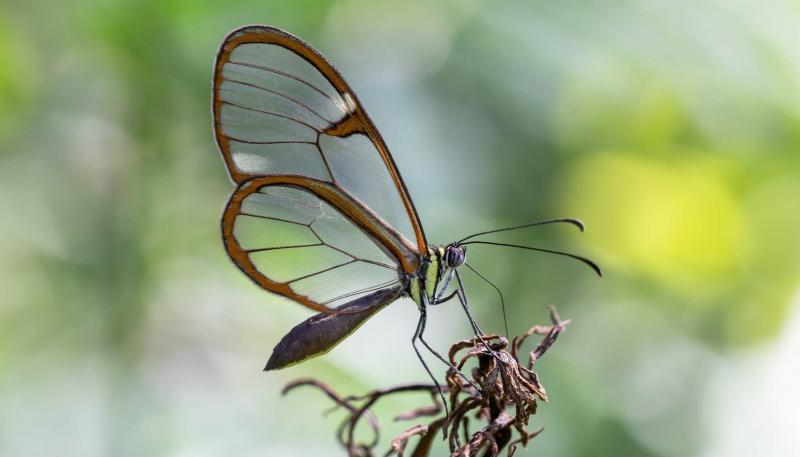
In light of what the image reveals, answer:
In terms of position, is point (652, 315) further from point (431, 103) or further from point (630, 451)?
point (431, 103)

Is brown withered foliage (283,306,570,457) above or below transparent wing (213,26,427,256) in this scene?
below

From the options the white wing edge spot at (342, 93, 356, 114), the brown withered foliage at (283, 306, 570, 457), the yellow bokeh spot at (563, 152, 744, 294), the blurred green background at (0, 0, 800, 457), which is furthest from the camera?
the yellow bokeh spot at (563, 152, 744, 294)

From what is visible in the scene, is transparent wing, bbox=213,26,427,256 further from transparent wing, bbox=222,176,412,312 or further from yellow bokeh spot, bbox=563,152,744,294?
yellow bokeh spot, bbox=563,152,744,294

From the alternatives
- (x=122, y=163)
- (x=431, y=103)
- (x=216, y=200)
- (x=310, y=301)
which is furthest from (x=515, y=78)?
(x=310, y=301)

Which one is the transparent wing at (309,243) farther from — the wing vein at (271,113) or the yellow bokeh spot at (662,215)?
the yellow bokeh spot at (662,215)

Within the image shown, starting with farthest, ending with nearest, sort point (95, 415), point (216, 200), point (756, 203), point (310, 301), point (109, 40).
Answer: point (756, 203)
point (216, 200)
point (109, 40)
point (95, 415)
point (310, 301)

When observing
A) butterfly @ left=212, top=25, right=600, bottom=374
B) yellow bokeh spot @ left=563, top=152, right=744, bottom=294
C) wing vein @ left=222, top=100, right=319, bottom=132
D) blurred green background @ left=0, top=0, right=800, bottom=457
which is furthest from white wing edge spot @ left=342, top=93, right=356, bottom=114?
yellow bokeh spot @ left=563, top=152, right=744, bottom=294

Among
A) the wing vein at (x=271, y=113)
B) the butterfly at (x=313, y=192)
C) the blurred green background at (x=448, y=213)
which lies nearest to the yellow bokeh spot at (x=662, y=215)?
the blurred green background at (x=448, y=213)

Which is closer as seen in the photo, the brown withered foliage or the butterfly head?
the brown withered foliage

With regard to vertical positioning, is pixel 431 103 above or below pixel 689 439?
above
